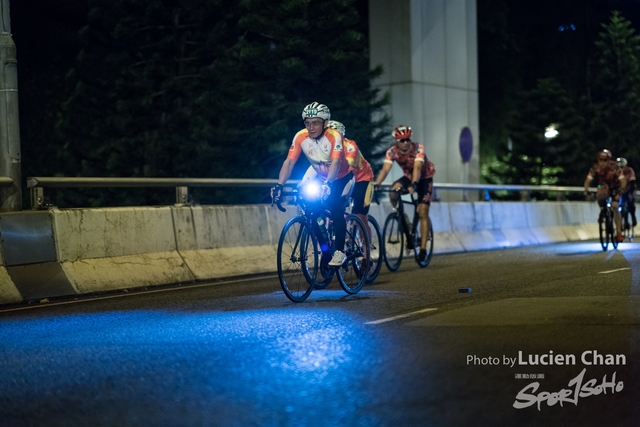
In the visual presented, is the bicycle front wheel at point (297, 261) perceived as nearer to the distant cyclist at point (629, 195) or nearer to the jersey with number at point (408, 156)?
the jersey with number at point (408, 156)

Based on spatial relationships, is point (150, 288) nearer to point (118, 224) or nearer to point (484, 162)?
point (118, 224)

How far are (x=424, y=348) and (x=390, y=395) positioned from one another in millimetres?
1421

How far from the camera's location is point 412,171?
1548 centimetres

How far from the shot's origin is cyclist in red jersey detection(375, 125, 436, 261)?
1516cm

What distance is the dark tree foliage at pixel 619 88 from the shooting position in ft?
197

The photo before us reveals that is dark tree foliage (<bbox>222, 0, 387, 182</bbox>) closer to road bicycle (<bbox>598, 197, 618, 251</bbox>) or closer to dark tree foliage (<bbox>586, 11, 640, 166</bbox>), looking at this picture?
road bicycle (<bbox>598, 197, 618, 251</bbox>)

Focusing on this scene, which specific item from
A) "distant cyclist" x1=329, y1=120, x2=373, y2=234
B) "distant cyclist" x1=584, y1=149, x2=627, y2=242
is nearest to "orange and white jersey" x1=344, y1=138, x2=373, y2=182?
"distant cyclist" x1=329, y1=120, x2=373, y2=234

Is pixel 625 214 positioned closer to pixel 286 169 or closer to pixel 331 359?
pixel 286 169

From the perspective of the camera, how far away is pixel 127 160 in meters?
37.8

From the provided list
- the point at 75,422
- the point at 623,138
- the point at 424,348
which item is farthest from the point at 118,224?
the point at 623,138

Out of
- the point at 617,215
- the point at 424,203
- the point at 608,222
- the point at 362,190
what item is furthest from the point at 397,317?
the point at 617,215

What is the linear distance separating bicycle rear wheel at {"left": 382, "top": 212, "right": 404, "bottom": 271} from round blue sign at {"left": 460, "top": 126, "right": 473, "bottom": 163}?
14.2 m

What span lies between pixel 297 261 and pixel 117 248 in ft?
11.2

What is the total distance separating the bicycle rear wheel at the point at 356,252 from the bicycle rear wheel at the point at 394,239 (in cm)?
316
